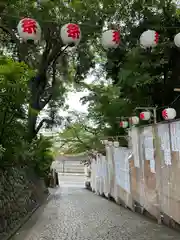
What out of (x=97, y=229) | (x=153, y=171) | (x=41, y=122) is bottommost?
(x=97, y=229)

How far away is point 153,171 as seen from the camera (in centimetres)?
873

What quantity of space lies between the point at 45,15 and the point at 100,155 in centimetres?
950

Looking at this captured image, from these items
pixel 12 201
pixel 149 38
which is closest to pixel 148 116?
pixel 149 38

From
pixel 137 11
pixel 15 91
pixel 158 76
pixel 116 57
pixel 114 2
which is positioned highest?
pixel 114 2

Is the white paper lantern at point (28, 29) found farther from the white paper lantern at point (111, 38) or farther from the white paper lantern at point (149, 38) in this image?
the white paper lantern at point (149, 38)

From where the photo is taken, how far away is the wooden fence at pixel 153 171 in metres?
7.21

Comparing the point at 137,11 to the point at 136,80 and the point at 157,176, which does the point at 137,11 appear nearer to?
the point at 136,80

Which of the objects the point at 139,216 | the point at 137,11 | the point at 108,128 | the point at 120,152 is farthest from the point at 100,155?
the point at 137,11

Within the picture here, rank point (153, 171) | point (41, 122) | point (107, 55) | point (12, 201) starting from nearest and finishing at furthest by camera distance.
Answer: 1. point (153, 171)
2. point (12, 201)
3. point (107, 55)
4. point (41, 122)

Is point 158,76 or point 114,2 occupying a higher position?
point 114,2

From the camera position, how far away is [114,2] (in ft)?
40.0

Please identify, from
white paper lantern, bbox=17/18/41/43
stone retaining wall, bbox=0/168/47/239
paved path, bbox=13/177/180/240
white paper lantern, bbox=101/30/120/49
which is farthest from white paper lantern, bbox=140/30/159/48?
stone retaining wall, bbox=0/168/47/239

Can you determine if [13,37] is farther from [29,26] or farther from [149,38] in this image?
[149,38]

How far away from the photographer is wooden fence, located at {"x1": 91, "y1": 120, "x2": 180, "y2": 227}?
7.21 metres
